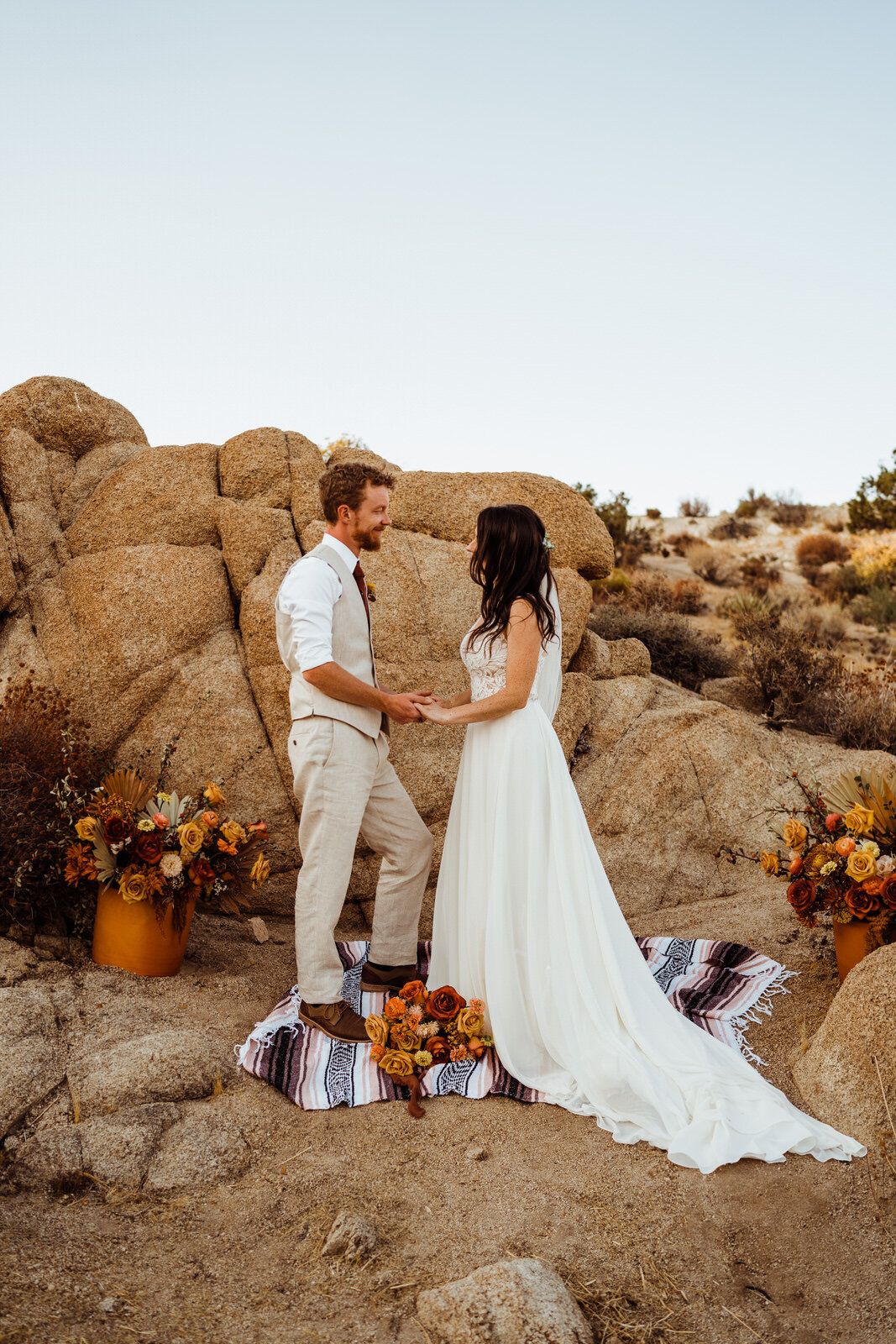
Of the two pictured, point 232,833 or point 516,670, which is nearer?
point 516,670

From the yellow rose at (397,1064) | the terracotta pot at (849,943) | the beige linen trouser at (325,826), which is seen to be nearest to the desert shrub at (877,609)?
the terracotta pot at (849,943)

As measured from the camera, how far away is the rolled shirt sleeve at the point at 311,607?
4.02 metres

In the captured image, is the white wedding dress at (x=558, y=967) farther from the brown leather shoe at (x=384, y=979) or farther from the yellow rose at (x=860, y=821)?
the yellow rose at (x=860, y=821)

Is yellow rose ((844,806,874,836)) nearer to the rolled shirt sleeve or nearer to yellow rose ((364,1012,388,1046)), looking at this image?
yellow rose ((364,1012,388,1046))

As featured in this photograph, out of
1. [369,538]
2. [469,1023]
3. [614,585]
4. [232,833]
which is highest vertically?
[369,538]

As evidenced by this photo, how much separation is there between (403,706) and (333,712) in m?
0.32

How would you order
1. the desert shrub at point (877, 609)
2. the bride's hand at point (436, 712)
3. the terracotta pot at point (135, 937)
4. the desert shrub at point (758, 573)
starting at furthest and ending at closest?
the desert shrub at point (758, 573), the desert shrub at point (877, 609), the terracotta pot at point (135, 937), the bride's hand at point (436, 712)

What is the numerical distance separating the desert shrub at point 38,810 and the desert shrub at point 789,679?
5639mm

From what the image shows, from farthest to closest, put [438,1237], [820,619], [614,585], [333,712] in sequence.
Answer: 1. [820,619]
2. [614,585]
3. [333,712]
4. [438,1237]

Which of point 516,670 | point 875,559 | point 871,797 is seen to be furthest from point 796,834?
point 875,559

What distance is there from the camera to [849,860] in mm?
4035

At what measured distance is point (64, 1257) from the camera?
2.70 m

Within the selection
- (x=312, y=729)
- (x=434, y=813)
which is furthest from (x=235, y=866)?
(x=434, y=813)

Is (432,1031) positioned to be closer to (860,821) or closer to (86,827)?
(86,827)
